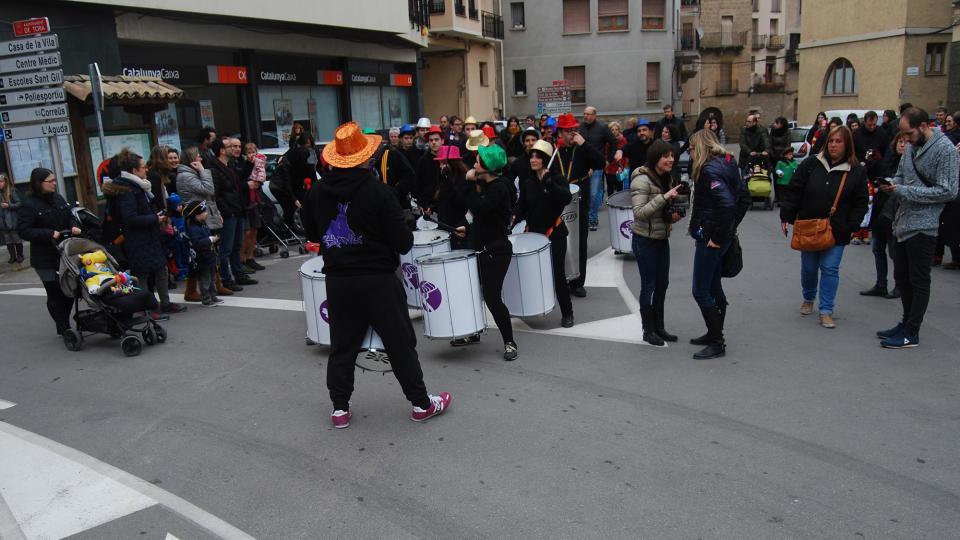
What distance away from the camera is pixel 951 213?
8.66m

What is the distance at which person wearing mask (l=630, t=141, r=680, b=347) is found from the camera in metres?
6.46

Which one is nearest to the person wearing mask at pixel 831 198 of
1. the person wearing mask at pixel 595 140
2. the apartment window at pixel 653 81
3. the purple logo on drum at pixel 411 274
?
the purple logo on drum at pixel 411 274

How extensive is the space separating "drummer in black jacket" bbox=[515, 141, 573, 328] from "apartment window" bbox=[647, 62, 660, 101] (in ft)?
128

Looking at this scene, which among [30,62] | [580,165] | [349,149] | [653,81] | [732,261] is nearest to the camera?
[349,149]

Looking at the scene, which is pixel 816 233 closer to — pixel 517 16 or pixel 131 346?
pixel 131 346

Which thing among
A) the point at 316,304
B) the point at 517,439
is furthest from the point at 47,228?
the point at 517,439

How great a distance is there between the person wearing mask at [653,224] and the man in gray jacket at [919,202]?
1904mm

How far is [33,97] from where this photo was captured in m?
10.8

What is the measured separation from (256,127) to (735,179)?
1772 cm

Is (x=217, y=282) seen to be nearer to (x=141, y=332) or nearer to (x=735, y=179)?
(x=141, y=332)

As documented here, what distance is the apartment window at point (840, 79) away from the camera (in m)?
34.8

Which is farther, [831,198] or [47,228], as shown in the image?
[47,228]

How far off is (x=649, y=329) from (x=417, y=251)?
2.36 metres

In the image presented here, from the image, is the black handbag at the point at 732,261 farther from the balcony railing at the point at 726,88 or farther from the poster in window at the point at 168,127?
the balcony railing at the point at 726,88
